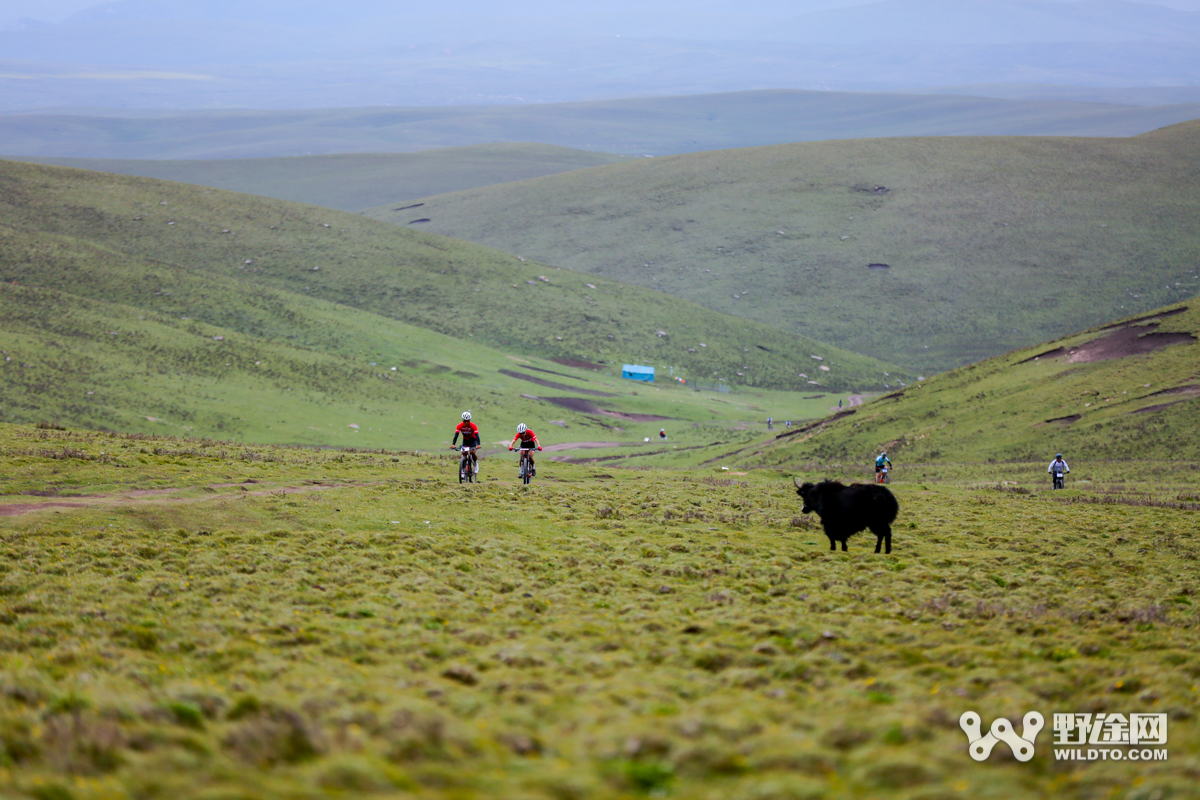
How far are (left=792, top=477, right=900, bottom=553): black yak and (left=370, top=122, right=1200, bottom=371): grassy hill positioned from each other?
118 meters

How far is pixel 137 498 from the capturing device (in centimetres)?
2369

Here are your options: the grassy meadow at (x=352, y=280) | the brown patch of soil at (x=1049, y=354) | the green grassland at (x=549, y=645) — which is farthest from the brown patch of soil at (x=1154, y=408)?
the grassy meadow at (x=352, y=280)

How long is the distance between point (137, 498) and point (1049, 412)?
5170 cm

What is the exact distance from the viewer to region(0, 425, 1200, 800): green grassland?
7.74 m

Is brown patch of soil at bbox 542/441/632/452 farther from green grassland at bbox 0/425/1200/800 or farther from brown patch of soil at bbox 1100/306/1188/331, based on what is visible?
green grassland at bbox 0/425/1200/800

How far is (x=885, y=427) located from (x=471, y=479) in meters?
38.7

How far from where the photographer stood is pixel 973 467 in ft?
153

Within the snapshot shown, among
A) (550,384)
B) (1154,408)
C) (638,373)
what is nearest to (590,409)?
(550,384)

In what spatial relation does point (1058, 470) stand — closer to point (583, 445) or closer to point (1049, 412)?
point (1049, 412)

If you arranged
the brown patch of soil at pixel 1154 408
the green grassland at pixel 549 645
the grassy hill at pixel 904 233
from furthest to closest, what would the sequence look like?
1. the grassy hill at pixel 904 233
2. the brown patch of soil at pixel 1154 408
3. the green grassland at pixel 549 645

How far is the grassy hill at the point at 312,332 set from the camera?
2640 inches

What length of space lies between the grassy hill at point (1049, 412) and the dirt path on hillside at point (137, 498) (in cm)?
3200

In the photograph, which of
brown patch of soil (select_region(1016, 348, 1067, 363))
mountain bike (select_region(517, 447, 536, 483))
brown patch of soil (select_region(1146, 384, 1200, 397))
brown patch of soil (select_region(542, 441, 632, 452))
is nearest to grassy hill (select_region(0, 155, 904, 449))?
brown patch of soil (select_region(542, 441, 632, 452))

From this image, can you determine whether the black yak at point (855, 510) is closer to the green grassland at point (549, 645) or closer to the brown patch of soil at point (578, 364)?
the green grassland at point (549, 645)
